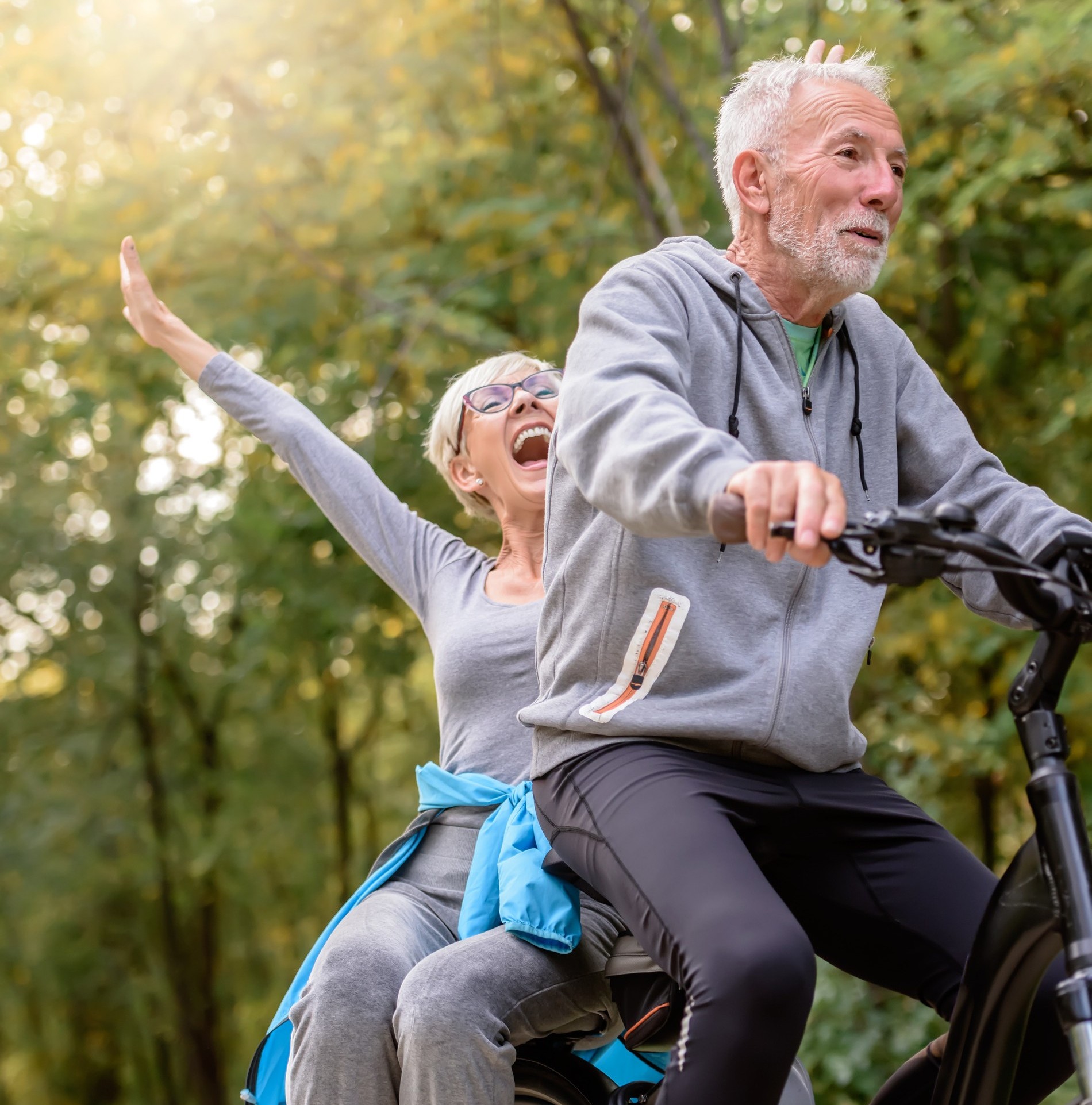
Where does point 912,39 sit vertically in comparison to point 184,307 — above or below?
below

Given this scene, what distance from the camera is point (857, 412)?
2354 mm

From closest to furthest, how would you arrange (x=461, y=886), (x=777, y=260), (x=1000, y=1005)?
(x=1000, y=1005) → (x=777, y=260) → (x=461, y=886)

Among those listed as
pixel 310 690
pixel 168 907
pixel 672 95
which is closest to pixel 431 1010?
pixel 672 95

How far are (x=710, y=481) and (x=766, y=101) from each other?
1.04 m

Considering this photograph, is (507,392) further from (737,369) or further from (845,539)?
(845,539)

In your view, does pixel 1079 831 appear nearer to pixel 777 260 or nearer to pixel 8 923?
pixel 777 260

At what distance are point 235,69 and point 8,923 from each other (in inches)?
329

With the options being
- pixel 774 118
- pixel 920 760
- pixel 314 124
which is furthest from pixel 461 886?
pixel 314 124

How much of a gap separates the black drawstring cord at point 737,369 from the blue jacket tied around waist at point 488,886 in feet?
2.34

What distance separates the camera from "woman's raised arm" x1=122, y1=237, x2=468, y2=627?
3.37 meters

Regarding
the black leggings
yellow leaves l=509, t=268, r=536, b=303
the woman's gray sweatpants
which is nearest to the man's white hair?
the black leggings

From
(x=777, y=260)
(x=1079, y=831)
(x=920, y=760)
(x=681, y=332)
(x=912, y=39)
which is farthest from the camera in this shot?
(x=920, y=760)

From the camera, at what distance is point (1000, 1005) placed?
76.8 inches

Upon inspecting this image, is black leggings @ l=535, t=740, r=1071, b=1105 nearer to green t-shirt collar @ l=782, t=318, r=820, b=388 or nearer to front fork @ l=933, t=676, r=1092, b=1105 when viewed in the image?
front fork @ l=933, t=676, r=1092, b=1105
